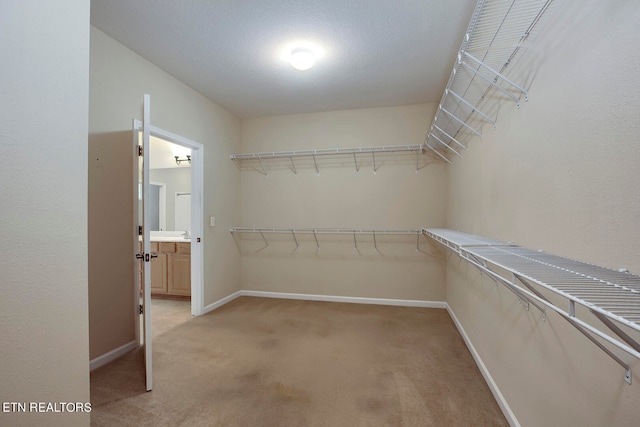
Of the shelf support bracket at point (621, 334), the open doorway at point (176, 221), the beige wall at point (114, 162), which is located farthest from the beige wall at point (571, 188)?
the beige wall at point (114, 162)

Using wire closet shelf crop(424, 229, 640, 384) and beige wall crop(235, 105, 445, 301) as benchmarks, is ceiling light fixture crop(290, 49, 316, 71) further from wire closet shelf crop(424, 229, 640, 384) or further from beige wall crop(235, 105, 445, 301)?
wire closet shelf crop(424, 229, 640, 384)

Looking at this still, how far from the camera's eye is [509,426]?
151 cm

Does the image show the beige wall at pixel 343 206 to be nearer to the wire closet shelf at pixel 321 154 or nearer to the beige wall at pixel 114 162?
the wire closet shelf at pixel 321 154

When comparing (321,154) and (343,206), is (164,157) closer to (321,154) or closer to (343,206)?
(321,154)

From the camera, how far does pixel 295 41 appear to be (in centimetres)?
219

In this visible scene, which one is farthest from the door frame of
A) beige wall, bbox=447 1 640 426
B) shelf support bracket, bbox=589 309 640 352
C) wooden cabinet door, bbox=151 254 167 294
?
shelf support bracket, bbox=589 309 640 352

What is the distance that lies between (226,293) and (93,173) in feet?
6.94

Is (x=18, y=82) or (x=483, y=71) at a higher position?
(x=483, y=71)

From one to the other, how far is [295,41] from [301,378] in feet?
8.33

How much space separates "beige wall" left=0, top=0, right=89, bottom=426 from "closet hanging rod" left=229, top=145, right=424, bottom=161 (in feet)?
8.86

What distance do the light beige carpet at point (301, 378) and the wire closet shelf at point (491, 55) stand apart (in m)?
1.77

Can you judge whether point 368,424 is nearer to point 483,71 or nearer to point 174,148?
point 483,71

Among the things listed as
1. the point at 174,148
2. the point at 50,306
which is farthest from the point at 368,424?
the point at 174,148

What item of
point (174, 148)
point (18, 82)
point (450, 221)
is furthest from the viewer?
point (174, 148)
